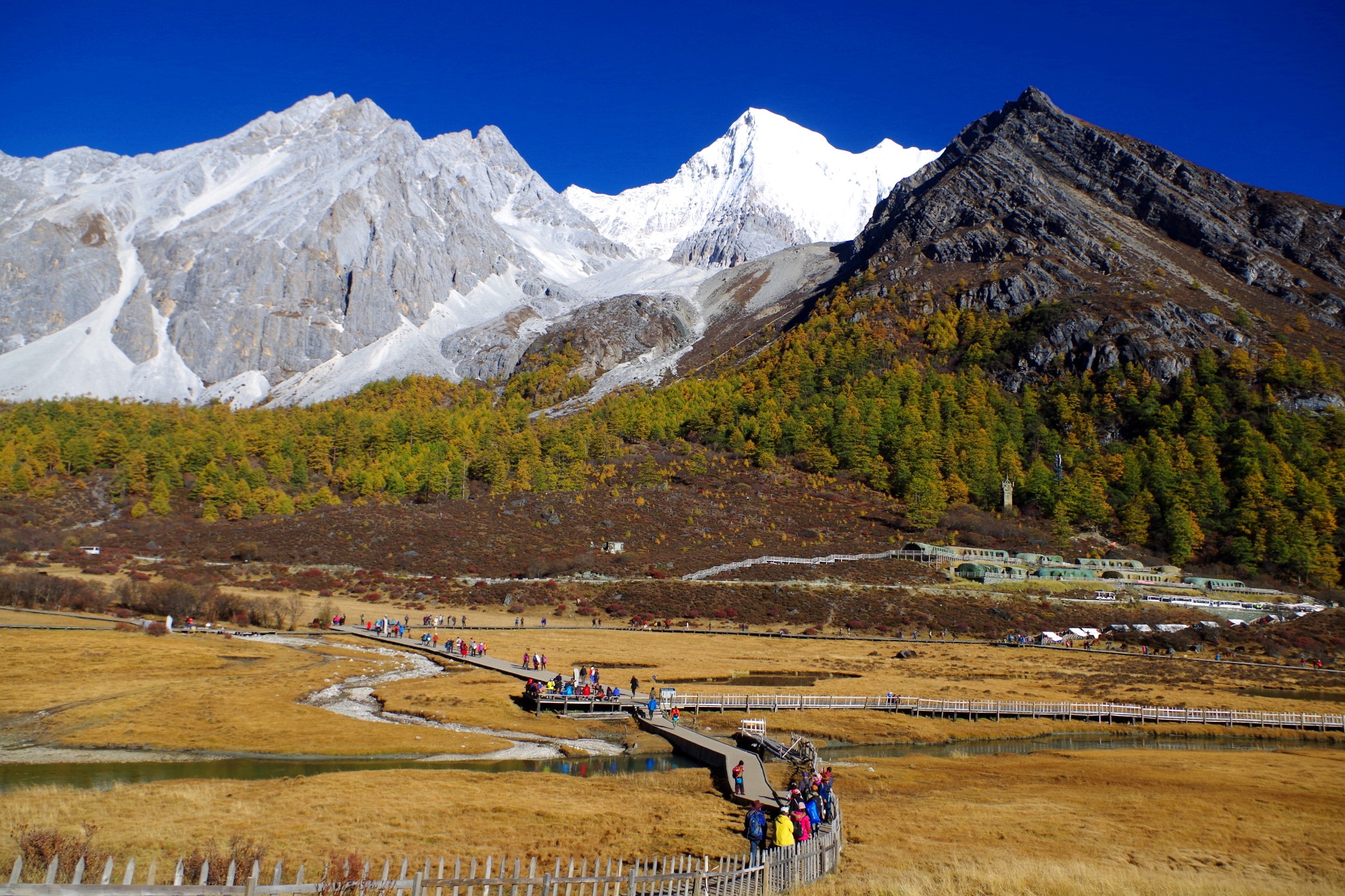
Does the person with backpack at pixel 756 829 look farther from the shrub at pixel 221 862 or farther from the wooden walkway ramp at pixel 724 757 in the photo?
the shrub at pixel 221 862

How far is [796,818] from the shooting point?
1936cm

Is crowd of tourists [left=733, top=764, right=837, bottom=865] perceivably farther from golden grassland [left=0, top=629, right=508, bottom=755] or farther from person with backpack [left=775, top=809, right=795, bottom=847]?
golden grassland [left=0, top=629, right=508, bottom=755]

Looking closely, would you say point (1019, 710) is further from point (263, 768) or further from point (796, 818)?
point (263, 768)

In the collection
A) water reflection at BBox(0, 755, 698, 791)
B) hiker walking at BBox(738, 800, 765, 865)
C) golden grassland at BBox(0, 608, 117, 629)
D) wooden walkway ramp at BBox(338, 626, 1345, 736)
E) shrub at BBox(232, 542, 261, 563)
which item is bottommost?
water reflection at BBox(0, 755, 698, 791)

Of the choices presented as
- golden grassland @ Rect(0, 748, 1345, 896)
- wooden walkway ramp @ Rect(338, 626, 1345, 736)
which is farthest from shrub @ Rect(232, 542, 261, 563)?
golden grassland @ Rect(0, 748, 1345, 896)

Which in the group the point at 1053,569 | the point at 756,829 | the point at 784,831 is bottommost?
the point at 756,829

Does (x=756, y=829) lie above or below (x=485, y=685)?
above

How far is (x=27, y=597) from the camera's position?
62406mm

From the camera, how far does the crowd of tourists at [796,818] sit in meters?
18.8

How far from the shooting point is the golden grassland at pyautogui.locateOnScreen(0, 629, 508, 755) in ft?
99.8

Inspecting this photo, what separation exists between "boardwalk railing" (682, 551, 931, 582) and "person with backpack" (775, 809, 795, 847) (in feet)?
240

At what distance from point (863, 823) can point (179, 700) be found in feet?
100

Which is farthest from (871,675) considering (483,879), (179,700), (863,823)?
(483,879)

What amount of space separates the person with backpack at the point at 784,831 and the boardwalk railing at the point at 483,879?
0.53 metres
